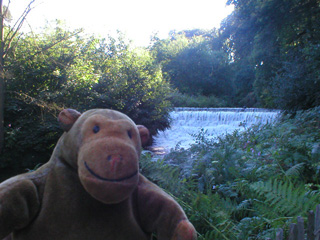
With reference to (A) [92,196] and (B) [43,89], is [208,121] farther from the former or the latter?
(A) [92,196]

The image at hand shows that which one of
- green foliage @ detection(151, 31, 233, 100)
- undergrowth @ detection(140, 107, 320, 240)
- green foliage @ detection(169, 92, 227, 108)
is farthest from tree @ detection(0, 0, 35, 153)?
green foliage @ detection(151, 31, 233, 100)

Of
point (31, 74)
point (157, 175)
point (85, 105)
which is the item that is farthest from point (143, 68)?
point (157, 175)

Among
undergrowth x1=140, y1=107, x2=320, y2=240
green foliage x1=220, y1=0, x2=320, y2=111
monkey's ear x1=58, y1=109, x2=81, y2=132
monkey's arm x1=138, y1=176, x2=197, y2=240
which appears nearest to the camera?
monkey's arm x1=138, y1=176, x2=197, y2=240

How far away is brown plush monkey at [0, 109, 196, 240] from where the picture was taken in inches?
58.5

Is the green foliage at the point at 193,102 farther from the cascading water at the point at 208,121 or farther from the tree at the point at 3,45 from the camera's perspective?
the tree at the point at 3,45

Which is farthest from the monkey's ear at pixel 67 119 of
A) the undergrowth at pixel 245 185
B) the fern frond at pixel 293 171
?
the fern frond at pixel 293 171

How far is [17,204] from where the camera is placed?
155 centimetres

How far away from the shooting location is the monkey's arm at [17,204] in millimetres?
1518

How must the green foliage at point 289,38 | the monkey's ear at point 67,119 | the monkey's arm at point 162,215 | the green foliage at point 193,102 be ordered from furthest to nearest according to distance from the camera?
1. the green foliage at point 193,102
2. the green foliage at point 289,38
3. the monkey's ear at point 67,119
4. the monkey's arm at point 162,215

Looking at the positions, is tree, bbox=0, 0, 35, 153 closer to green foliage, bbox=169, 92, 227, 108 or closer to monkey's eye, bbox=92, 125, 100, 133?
monkey's eye, bbox=92, 125, 100, 133

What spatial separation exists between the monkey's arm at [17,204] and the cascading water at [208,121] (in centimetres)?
1374

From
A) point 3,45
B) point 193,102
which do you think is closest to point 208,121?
point 193,102

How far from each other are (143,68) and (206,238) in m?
12.8

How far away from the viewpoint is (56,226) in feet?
5.24
